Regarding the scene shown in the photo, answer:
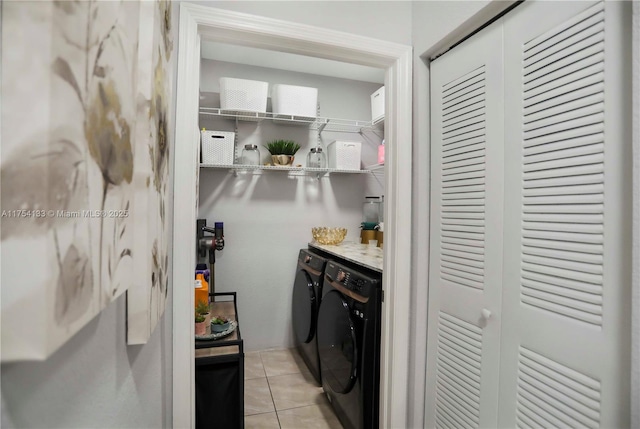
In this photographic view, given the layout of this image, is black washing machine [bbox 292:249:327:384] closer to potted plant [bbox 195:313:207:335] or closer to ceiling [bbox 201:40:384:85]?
potted plant [bbox 195:313:207:335]

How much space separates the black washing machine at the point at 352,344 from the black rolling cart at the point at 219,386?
0.61 meters

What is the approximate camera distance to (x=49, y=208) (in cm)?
29

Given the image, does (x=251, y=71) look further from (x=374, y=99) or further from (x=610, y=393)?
(x=610, y=393)

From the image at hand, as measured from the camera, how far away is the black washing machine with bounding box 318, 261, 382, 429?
1559 millimetres

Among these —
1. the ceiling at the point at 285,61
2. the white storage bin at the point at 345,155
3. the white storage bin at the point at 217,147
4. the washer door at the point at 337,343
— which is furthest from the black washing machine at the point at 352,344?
the ceiling at the point at 285,61

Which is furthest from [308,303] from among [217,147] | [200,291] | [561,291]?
[561,291]

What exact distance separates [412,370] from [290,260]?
1.73m

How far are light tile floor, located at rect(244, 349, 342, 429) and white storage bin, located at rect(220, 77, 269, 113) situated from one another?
2181mm

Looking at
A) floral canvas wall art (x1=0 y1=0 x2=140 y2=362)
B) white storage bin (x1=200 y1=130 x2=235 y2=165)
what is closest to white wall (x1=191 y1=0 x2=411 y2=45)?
floral canvas wall art (x1=0 y1=0 x2=140 y2=362)

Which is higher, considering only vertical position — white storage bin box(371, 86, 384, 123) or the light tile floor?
white storage bin box(371, 86, 384, 123)

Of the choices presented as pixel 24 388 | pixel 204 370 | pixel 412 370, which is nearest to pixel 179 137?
pixel 24 388

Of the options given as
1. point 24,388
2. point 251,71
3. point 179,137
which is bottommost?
point 24,388

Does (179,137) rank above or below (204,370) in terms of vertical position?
above

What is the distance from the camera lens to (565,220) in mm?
859
